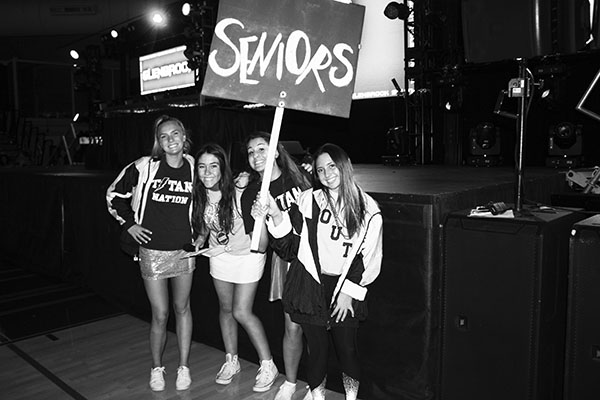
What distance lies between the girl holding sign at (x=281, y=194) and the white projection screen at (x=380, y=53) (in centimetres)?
552

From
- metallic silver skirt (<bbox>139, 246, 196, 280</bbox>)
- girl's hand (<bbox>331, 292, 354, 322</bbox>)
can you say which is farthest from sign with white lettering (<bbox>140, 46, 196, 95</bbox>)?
girl's hand (<bbox>331, 292, 354, 322</bbox>)

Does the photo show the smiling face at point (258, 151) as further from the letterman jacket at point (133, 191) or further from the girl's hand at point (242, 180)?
the letterman jacket at point (133, 191)

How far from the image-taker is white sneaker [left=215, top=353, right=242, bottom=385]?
2982 mm

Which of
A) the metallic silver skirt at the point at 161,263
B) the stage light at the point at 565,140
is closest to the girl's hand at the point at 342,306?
the metallic silver skirt at the point at 161,263

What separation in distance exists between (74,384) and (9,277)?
3189mm

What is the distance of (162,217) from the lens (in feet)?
9.19

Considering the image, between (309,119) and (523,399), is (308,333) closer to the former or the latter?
(523,399)

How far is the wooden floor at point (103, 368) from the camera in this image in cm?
291

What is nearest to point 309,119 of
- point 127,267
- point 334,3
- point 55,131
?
point 127,267

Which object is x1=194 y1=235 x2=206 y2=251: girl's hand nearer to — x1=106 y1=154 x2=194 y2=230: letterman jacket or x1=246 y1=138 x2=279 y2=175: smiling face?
x1=106 y1=154 x2=194 y2=230: letterman jacket

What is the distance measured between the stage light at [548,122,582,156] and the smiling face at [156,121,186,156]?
4.62 metres

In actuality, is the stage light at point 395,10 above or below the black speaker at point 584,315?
above

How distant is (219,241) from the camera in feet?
9.07

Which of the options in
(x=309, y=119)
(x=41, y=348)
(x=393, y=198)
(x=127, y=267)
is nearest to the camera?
(x=393, y=198)
